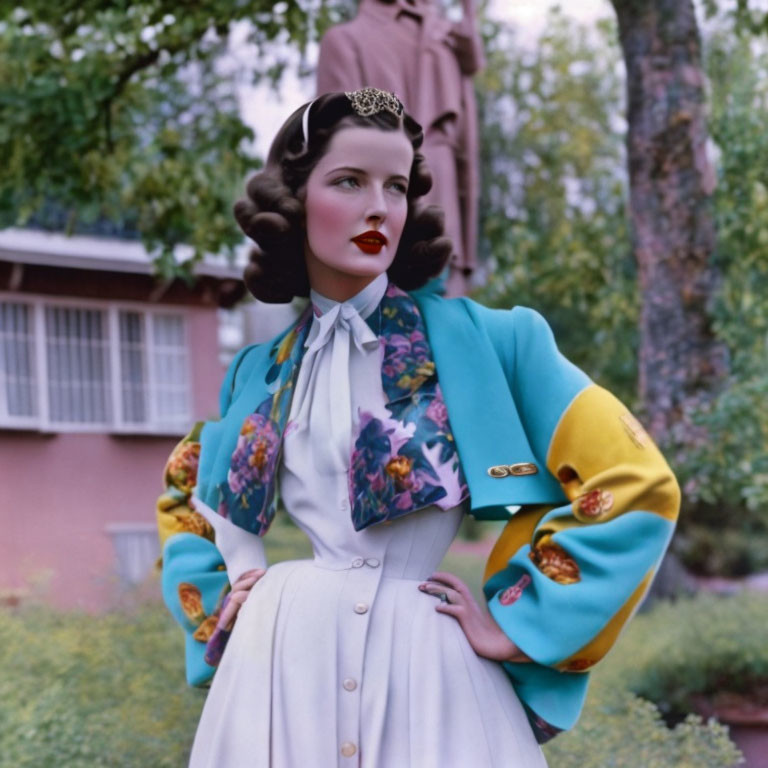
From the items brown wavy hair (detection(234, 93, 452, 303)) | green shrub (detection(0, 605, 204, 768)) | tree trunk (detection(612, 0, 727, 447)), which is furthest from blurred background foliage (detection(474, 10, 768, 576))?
brown wavy hair (detection(234, 93, 452, 303))

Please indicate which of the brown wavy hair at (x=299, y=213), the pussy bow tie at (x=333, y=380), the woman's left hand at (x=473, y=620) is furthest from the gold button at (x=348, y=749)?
the brown wavy hair at (x=299, y=213)

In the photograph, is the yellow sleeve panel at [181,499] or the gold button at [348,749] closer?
the gold button at [348,749]

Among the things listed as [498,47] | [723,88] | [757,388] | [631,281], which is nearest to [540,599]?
[757,388]

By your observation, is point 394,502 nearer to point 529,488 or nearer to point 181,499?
point 529,488

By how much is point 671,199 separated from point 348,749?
5878mm

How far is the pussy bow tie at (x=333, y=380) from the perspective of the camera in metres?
2.43

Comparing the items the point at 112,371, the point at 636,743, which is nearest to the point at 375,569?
the point at 636,743

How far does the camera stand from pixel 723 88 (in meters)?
8.73

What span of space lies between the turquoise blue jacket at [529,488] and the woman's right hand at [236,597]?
0.29 feet

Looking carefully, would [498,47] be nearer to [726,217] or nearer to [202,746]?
[726,217]

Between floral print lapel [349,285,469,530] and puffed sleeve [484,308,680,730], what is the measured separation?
0.15 meters

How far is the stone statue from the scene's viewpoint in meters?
→ 5.64

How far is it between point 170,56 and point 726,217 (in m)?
3.41

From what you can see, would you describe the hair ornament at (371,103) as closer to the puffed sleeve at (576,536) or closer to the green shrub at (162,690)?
the puffed sleeve at (576,536)
